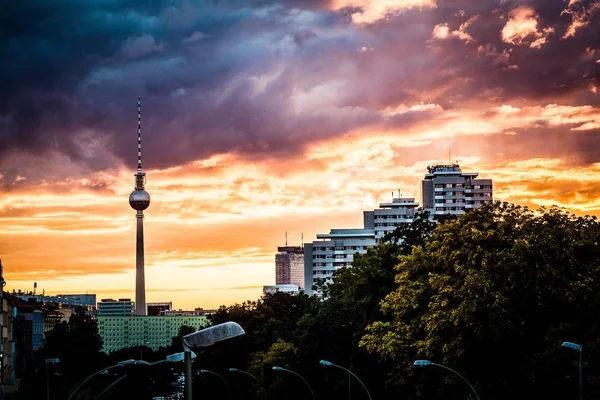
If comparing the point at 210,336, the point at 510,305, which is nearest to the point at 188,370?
the point at 210,336

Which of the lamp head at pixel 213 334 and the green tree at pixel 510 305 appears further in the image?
the green tree at pixel 510 305

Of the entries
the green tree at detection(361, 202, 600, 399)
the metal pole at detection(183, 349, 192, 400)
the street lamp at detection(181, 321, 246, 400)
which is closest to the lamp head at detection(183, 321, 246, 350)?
the street lamp at detection(181, 321, 246, 400)

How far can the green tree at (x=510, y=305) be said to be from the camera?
55.7 meters

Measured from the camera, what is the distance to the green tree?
183 feet

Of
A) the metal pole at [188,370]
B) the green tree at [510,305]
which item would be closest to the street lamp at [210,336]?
the metal pole at [188,370]

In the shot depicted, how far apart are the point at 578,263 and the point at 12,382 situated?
65.9 meters

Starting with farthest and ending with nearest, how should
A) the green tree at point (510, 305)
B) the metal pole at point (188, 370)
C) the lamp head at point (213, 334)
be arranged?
the green tree at point (510, 305)
the metal pole at point (188, 370)
the lamp head at point (213, 334)

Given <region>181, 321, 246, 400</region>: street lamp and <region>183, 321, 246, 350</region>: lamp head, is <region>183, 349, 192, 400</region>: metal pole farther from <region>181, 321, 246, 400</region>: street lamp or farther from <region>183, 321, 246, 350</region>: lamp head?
<region>183, 321, 246, 350</region>: lamp head

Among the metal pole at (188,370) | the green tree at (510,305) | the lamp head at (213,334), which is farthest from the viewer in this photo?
the green tree at (510,305)

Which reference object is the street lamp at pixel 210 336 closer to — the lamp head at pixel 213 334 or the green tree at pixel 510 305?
the lamp head at pixel 213 334

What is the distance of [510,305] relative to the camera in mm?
58375

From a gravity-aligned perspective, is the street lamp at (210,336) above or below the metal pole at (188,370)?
above

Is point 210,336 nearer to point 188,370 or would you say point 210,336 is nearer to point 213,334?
point 213,334

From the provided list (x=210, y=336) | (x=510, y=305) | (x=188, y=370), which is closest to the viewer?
(x=210, y=336)
